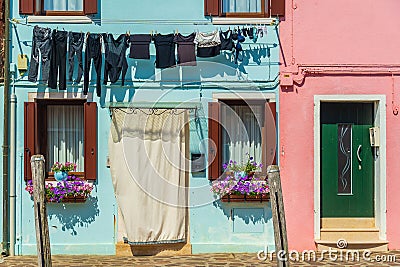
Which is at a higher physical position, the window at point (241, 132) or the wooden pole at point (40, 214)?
the window at point (241, 132)

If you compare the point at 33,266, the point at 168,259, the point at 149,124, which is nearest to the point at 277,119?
the point at 149,124

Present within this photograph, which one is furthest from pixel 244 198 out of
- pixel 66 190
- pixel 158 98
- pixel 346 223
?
pixel 66 190

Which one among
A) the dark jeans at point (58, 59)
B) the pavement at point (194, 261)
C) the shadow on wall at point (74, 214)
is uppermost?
the dark jeans at point (58, 59)

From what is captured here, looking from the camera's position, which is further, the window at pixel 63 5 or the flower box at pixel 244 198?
the window at pixel 63 5

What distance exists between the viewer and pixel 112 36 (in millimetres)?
12992

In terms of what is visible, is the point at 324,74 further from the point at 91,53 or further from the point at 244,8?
the point at 91,53

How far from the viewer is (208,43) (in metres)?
12.9

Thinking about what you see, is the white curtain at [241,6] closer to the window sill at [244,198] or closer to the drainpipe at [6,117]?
the window sill at [244,198]

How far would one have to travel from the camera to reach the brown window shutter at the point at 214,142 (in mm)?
13164

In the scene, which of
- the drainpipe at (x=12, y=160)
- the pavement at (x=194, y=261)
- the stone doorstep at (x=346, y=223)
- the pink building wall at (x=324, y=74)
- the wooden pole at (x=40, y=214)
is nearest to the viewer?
the wooden pole at (x=40, y=214)

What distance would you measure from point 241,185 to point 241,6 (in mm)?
3107

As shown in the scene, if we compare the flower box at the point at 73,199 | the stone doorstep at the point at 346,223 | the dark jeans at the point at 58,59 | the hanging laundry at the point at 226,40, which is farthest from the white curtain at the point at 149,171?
the stone doorstep at the point at 346,223

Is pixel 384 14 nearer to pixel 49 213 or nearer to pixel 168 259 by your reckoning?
pixel 168 259

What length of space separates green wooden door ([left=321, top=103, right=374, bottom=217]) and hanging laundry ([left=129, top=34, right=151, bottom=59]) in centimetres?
327
